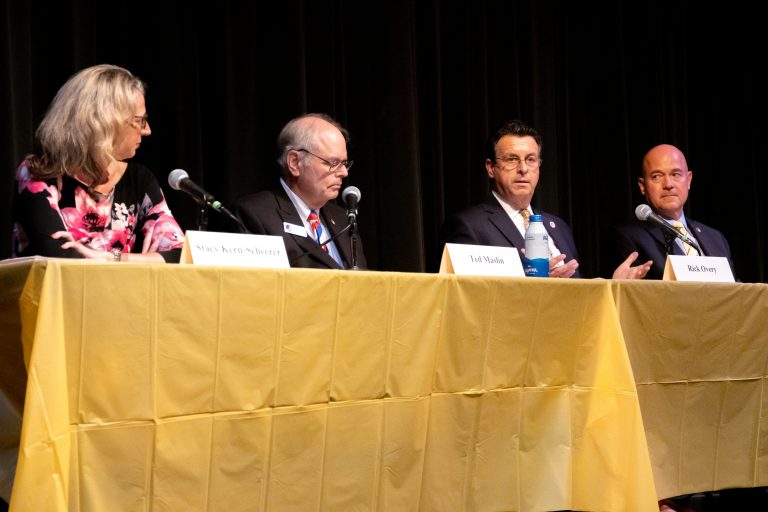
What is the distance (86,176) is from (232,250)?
0.78 m

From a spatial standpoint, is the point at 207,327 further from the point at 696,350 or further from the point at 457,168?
the point at 457,168

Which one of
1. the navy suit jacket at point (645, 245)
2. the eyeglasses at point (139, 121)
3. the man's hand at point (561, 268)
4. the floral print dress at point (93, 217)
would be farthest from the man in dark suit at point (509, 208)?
the eyeglasses at point (139, 121)

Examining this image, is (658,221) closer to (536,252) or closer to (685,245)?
(536,252)

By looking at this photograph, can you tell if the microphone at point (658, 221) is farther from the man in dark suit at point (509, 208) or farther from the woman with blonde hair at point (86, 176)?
the woman with blonde hair at point (86, 176)

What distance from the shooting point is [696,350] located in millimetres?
2969

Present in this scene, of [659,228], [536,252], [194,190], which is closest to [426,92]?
[659,228]

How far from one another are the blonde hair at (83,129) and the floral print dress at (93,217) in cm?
5

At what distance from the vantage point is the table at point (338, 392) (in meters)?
1.81

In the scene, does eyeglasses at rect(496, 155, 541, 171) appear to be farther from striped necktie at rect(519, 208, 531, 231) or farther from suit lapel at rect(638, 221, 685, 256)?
suit lapel at rect(638, 221, 685, 256)

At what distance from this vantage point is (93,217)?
278cm

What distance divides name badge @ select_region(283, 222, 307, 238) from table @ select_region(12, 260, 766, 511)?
2.96ft

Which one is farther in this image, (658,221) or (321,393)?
(658,221)

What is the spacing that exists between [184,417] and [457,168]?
3.08 m

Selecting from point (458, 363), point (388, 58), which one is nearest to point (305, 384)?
point (458, 363)
